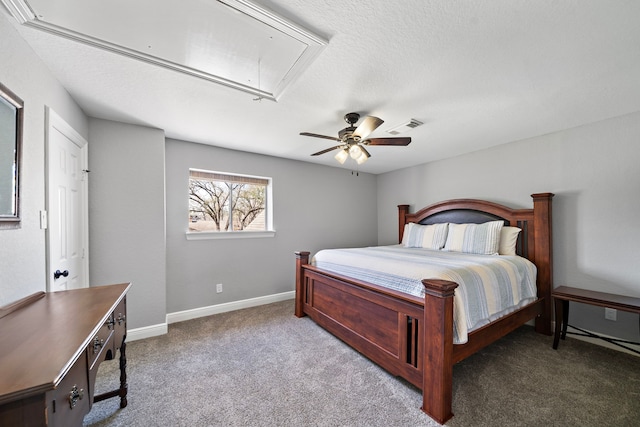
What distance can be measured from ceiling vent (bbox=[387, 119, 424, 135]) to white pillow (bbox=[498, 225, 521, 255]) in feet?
5.69

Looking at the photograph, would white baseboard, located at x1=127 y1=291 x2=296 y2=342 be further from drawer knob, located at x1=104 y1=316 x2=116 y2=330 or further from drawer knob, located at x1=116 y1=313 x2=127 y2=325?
drawer knob, located at x1=104 y1=316 x2=116 y2=330

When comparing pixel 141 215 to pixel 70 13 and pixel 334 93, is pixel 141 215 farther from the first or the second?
pixel 334 93

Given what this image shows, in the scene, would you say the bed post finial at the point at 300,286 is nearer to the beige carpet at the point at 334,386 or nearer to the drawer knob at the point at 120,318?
the beige carpet at the point at 334,386

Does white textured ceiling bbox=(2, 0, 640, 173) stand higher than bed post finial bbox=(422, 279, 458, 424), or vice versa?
white textured ceiling bbox=(2, 0, 640, 173)

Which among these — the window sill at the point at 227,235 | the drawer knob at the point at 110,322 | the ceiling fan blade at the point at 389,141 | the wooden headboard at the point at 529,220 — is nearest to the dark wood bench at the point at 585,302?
the wooden headboard at the point at 529,220

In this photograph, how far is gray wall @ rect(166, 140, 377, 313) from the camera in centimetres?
331

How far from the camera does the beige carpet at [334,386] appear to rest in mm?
1675

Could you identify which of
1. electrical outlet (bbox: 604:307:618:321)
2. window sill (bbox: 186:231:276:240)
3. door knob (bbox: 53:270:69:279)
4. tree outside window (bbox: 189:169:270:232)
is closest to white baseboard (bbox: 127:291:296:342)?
window sill (bbox: 186:231:276:240)

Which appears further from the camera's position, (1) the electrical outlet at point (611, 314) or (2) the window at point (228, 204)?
(2) the window at point (228, 204)

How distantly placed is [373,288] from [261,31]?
6.66ft

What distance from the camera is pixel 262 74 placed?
6.14 ft

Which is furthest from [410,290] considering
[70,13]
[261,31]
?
[70,13]

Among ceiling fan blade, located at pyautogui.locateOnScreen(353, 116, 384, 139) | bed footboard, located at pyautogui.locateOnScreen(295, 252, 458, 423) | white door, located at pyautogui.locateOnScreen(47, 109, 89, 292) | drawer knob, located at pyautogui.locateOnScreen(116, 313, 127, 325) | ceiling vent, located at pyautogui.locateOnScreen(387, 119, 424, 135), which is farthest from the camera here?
ceiling vent, located at pyautogui.locateOnScreen(387, 119, 424, 135)

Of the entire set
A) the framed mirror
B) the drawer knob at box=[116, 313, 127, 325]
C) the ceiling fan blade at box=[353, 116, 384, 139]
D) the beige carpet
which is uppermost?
the ceiling fan blade at box=[353, 116, 384, 139]
